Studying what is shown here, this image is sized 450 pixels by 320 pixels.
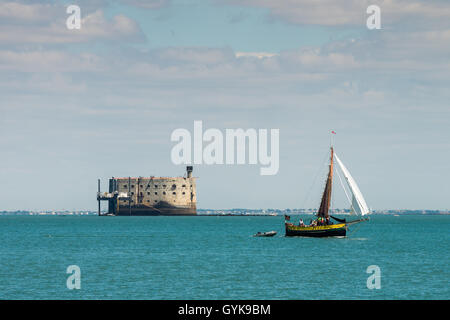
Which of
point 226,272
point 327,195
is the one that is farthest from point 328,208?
point 226,272

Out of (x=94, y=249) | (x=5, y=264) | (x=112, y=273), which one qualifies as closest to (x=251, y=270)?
(x=112, y=273)

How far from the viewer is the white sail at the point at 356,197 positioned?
94.1m

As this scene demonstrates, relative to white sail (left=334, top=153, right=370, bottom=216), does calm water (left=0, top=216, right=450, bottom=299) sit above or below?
below

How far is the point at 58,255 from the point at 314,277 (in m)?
34.0

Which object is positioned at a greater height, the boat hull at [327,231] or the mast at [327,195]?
the mast at [327,195]

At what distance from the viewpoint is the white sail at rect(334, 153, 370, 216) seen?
94062mm

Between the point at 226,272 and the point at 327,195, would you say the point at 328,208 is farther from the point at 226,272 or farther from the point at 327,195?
the point at 226,272

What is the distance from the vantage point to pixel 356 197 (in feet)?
309

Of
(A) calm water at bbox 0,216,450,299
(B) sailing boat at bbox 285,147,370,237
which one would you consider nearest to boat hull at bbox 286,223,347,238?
(B) sailing boat at bbox 285,147,370,237

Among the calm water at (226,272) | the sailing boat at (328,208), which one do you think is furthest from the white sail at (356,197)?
the calm water at (226,272)

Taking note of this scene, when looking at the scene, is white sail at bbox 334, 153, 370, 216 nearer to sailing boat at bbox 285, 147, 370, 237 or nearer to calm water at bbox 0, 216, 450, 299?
sailing boat at bbox 285, 147, 370, 237

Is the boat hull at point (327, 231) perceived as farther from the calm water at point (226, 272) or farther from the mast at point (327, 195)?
the calm water at point (226, 272)
